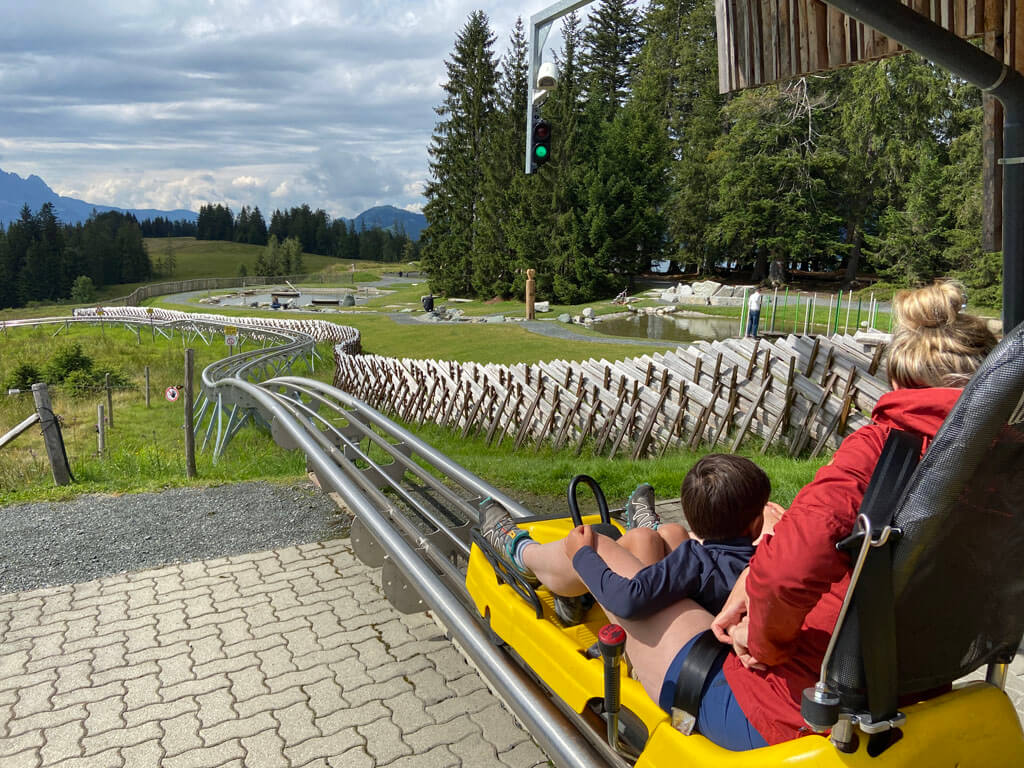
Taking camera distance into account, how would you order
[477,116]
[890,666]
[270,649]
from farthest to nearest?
[477,116] < [270,649] < [890,666]

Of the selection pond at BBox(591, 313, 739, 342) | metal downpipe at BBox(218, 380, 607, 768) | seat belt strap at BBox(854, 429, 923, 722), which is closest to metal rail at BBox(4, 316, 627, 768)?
metal downpipe at BBox(218, 380, 607, 768)

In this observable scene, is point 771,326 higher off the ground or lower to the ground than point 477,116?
lower

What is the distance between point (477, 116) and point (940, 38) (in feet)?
190

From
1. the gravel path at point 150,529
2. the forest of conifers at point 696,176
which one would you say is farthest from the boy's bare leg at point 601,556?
the forest of conifers at point 696,176

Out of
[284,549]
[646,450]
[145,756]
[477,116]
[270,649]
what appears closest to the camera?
[145,756]

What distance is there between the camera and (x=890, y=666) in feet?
5.48

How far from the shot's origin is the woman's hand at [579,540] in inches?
103

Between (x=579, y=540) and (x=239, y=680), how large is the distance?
2.10 metres

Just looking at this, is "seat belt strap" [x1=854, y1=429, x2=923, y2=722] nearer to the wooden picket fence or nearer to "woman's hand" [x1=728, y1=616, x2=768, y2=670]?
"woman's hand" [x1=728, y1=616, x2=768, y2=670]

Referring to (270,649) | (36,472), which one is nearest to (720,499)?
(270,649)

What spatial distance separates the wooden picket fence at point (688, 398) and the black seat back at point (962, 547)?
6678mm

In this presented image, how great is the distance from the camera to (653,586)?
233 centimetres

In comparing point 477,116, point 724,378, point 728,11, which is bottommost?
point 724,378

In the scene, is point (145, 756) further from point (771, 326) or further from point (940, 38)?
point (771, 326)
